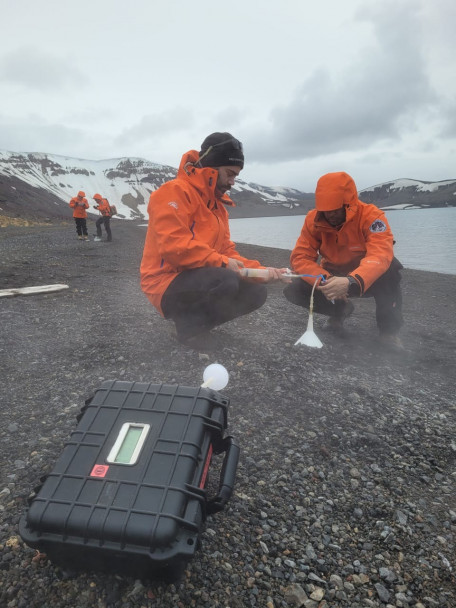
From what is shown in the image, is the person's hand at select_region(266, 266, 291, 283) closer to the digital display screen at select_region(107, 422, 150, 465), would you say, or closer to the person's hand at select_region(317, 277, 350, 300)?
the person's hand at select_region(317, 277, 350, 300)

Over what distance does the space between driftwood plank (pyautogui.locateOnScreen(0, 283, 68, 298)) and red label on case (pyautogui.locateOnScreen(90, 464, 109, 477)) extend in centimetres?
515

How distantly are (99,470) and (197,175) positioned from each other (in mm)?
2739

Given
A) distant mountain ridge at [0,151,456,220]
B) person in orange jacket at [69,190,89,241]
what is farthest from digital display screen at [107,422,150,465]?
distant mountain ridge at [0,151,456,220]

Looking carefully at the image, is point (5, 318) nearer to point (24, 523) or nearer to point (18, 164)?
point (24, 523)

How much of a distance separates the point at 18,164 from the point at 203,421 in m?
151

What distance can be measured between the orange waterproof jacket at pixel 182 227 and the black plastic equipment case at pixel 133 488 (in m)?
1.77

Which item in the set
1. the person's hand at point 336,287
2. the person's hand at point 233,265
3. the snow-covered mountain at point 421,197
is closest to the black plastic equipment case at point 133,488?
the person's hand at point 233,265

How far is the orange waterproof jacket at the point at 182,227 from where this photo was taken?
321 cm

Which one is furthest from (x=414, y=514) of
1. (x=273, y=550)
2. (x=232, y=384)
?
(x=232, y=384)

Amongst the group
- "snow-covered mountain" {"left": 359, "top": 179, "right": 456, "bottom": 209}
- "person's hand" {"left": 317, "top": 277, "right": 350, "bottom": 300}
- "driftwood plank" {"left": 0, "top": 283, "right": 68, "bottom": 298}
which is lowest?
"snow-covered mountain" {"left": 359, "top": 179, "right": 456, "bottom": 209}

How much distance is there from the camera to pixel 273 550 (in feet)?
5.47

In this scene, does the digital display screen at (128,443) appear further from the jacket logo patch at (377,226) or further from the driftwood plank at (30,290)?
the driftwood plank at (30,290)

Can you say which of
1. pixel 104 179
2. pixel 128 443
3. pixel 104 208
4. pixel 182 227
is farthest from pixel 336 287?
pixel 104 179

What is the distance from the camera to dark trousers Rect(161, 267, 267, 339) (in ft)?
11.2
